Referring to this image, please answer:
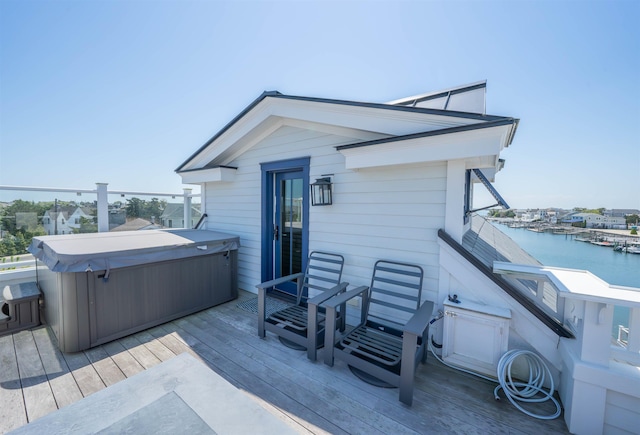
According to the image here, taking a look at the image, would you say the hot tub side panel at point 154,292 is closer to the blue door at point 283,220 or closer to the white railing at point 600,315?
the blue door at point 283,220

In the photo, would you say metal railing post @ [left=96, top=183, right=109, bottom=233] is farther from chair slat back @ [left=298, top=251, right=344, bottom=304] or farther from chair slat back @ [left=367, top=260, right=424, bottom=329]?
chair slat back @ [left=367, top=260, right=424, bottom=329]

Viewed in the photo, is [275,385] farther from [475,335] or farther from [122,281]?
[122,281]

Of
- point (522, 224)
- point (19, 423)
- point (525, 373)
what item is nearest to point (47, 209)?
point (19, 423)

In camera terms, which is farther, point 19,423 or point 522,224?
point 522,224

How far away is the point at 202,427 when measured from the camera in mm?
900

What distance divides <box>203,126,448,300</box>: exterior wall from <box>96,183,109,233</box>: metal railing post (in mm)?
2846

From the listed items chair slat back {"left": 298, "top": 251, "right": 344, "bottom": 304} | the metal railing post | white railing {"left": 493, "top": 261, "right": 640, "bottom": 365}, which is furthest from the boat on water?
the metal railing post

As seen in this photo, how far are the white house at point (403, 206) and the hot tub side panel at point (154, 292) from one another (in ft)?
2.43

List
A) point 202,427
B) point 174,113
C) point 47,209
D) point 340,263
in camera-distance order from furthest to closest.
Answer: point 174,113
point 47,209
point 340,263
point 202,427

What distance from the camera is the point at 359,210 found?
334 cm

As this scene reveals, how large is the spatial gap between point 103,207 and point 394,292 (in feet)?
19.0

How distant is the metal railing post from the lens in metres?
5.00

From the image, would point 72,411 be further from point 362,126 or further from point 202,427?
point 362,126

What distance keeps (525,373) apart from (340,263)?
7.05 ft
